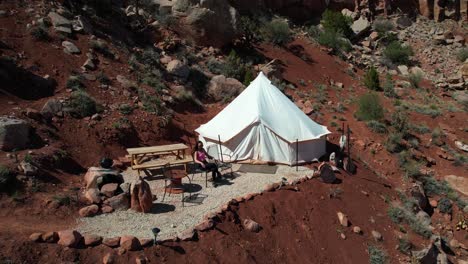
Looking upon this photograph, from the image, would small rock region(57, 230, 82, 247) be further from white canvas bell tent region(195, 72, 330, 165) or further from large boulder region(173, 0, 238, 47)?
large boulder region(173, 0, 238, 47)

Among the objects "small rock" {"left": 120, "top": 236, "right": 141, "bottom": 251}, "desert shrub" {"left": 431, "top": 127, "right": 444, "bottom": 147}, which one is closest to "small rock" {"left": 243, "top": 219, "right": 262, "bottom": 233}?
"small rock" {"left": 120, "top": 236, "right": 141, "bottom": 251}

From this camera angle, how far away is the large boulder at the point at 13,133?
12.5 meters

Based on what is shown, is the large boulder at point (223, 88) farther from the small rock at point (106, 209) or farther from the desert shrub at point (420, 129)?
the small rock at point (106, 209)

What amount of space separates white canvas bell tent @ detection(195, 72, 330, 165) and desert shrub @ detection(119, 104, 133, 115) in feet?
9.39

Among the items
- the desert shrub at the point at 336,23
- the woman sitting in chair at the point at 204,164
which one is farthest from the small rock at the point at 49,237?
the desert shrub at the point at 336,23

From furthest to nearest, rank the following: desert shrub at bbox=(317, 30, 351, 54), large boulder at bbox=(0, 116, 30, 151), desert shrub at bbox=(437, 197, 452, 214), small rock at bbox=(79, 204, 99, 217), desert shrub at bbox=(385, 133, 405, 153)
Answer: desert shrub at bbox=(317, 30, 351, 54)
desert shrub at bbox=(385, 133, 405, 153)
desert shrub at bbox=(437, 197, 452, 214)
large boulder at bbox=(0, 116, 30, 151)
small rock at bbox=(79, 204, 99, 217)

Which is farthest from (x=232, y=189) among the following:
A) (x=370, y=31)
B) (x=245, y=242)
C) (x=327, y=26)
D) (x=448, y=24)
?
(x=448, y=24)

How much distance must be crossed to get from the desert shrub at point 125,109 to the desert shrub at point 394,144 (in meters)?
10.8

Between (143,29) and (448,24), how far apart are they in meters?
28.0

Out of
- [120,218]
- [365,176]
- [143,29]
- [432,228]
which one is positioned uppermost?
[143,29]

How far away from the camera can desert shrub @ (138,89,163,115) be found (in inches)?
694

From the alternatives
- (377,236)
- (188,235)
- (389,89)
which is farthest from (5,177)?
(389,89)

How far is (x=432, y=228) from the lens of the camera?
48.2ft

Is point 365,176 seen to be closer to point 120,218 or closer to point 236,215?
point 236,215
